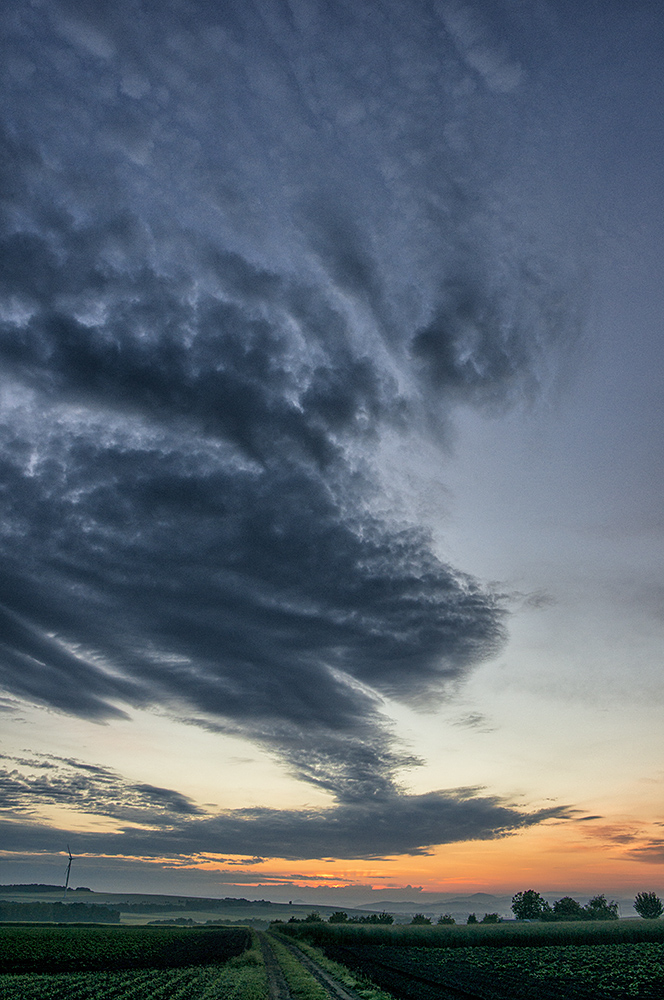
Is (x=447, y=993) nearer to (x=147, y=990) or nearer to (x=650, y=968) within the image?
(x=147, y=990)

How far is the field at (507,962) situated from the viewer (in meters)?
41.2

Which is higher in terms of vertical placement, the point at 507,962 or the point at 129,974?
the point at 129,974

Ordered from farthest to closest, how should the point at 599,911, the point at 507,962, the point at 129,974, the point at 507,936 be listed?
the point at 599,911
the point at 507,936
the point at 507,962
the point at 129,974

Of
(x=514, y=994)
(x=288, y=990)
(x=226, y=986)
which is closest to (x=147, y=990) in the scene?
(x=226, y=986)

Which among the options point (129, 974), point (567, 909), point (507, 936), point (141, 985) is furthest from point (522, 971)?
point (567, 909)

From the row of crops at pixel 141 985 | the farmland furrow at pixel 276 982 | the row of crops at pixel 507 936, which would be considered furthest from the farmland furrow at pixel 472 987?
the row of crops at pixel 507 936

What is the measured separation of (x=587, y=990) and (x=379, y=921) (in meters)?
179

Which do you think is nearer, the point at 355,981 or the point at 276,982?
the point at 355,981

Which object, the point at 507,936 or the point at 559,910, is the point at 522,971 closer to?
the point at 507,936

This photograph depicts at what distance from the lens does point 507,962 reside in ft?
196

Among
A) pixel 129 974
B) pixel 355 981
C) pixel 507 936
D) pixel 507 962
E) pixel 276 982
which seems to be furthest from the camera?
pixel 507 936

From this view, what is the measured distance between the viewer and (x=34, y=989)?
136 ft

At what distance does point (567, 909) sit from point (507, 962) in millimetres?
171978

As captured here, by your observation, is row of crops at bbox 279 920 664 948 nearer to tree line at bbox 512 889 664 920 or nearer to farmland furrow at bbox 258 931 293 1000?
farmland furrow at bbox 258 931 293 1000
